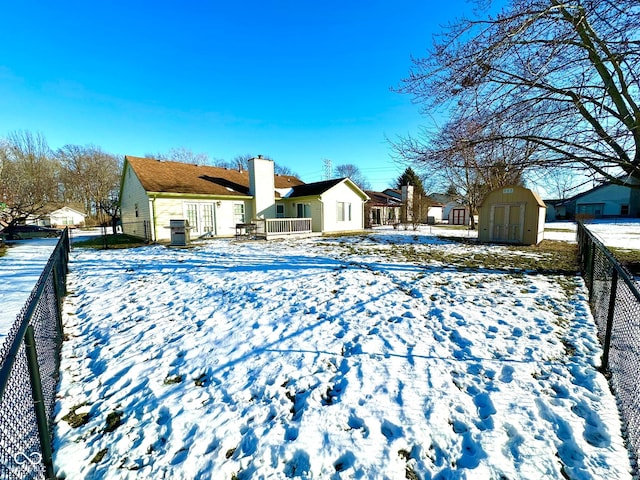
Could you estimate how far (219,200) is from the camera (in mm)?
17172

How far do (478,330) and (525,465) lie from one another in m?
2.30

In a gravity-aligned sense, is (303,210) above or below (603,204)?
below

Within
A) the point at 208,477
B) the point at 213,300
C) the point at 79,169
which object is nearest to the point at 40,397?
the point at 208,477

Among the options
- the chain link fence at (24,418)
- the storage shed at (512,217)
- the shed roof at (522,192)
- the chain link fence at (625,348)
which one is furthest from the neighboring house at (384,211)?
the chain link fence at (24,418)

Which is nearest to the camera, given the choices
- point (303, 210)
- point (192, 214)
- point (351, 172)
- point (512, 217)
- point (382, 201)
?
point (512, 217)

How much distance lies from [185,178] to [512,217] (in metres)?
18.9

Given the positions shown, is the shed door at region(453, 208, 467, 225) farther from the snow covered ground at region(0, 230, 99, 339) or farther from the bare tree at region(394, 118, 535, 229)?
the snow covered ground at region(0, 230, 99, 339)

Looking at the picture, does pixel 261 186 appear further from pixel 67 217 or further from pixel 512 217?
pixel 67 217

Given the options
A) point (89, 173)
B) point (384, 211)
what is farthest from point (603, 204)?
point (89, 173)

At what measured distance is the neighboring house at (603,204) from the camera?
37.0 m

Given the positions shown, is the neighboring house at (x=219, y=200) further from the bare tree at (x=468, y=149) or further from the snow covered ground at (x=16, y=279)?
the bare tree at (x=468, y=149)

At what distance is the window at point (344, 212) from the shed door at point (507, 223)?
9.77 metres

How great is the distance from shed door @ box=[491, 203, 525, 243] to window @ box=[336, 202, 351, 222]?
32.1 feet

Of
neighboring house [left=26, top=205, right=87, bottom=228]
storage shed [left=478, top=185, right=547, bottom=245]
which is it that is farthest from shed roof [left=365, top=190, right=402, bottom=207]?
neighboring house [left=26, top=205, right=87, bottom=228]
